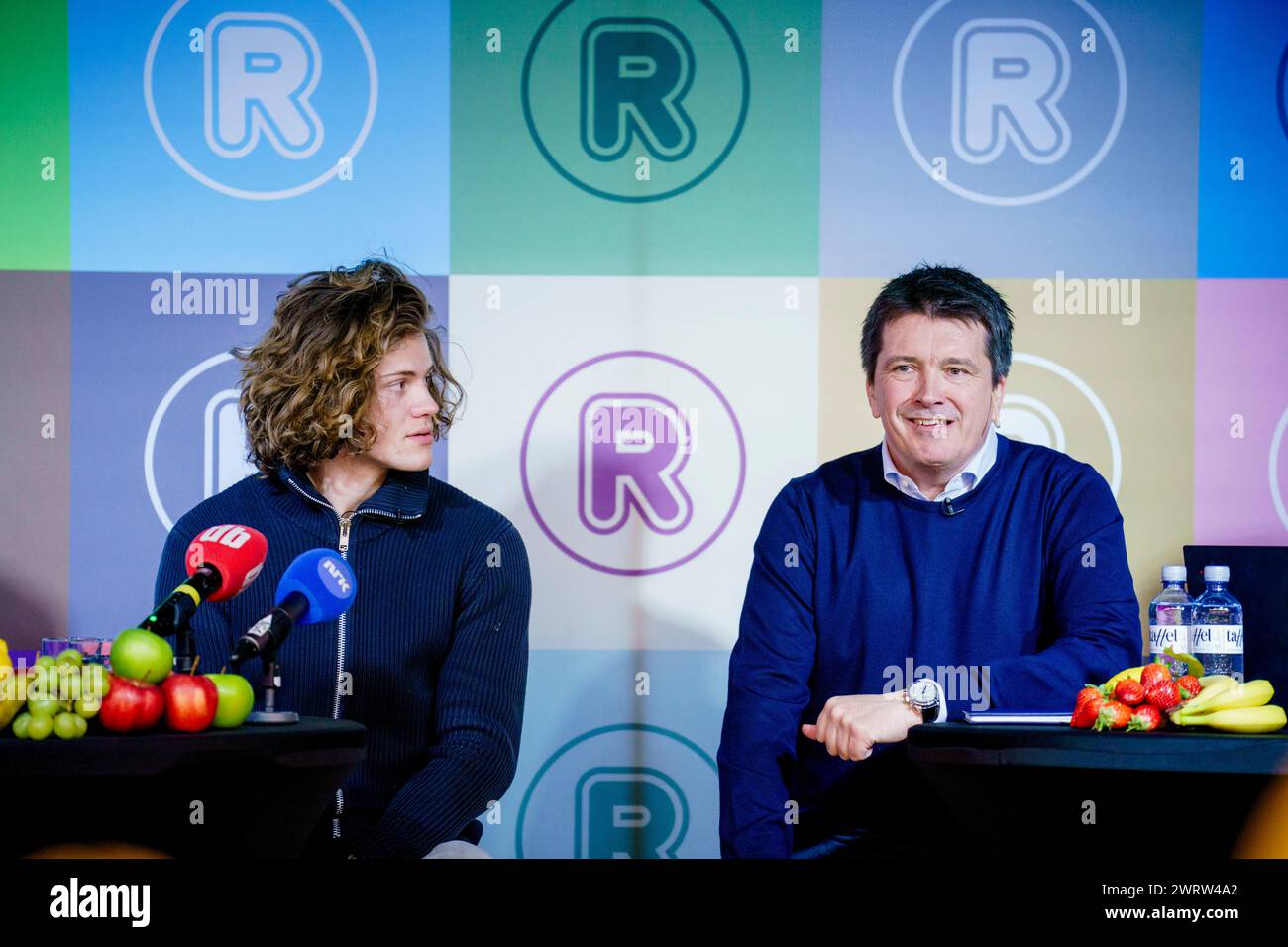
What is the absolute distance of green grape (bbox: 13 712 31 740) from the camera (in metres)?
1.86

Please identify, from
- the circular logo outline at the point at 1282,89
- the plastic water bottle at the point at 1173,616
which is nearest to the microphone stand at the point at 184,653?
the plastic water bottle at the point at 1173,616

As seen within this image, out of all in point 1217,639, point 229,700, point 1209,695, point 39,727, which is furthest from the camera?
point 1217,639

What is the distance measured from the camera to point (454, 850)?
2432 mm

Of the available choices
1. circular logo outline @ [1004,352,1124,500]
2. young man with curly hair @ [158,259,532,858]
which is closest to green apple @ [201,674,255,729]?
young man with curly hair @ [158,259,532,858]

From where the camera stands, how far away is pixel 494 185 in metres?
3.18

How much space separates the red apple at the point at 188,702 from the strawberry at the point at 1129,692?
5.09ft

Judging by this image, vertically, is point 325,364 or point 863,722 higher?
point 325,364

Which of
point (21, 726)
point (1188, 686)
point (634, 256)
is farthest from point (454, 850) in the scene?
point (634, 256)

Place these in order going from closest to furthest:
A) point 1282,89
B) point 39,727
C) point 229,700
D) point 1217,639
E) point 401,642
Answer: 1. point 39,727
2. point 229,700
3. point 401,642
4. point 1217,639
5. point 1282,89

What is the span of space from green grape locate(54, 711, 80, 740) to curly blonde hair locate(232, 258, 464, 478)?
89cm

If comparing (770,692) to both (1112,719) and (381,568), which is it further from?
(381,568)

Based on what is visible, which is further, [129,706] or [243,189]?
[243,189]

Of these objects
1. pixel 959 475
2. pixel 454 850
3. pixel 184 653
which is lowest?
pixel 454 850

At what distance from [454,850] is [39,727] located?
2.87 feet
